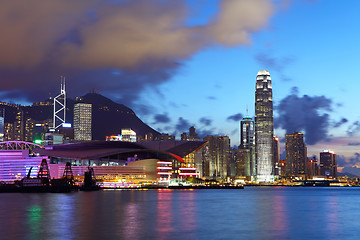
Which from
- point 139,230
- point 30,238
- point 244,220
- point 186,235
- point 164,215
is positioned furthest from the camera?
point 164,215

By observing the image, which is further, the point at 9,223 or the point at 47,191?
the point at 47,191

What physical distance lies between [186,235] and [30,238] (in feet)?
54.3

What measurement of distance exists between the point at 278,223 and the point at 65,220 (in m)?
29.9

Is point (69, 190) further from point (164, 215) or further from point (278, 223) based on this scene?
point (278, 223)

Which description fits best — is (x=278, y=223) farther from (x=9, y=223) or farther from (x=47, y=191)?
(x=47, y=191)

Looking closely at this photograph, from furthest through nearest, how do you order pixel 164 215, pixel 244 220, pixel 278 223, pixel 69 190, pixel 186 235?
pixel 69 190
pixel 164 215
pixel 244 220
pixel 278 223
pixel 186 235

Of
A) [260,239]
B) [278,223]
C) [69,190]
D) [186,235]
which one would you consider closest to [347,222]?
[278,223]

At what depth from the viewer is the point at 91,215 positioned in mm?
78688

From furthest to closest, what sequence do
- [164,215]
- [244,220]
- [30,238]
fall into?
1. [164,215]
2. [244,220]
3. [30,238]

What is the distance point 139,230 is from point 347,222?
32678 millimetres

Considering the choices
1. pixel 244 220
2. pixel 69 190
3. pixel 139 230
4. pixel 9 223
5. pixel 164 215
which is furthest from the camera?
pixel 69 190

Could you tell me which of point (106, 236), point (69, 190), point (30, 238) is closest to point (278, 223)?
point (106, 236)

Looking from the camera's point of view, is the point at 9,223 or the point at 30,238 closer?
the point at 30,238

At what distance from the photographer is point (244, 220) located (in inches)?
2916
